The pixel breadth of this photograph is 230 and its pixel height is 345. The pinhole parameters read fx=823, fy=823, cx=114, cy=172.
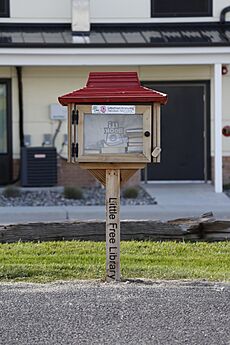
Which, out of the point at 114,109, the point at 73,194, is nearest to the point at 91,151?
the point at 114,109

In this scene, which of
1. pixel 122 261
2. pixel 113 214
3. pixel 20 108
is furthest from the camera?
pixel 20 108

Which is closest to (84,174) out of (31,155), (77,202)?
(31,155)

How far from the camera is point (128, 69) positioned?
20.0 meters

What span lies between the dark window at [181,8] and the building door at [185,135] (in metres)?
1.75

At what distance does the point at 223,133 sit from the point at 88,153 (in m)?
12.8

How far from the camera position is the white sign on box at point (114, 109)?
26.1 ft

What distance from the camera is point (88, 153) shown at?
8000 mm

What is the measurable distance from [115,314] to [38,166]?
41.7 feet

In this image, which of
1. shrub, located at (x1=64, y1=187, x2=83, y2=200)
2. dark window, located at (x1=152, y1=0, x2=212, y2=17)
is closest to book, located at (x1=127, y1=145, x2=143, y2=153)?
shrub, located at (x1=64, y1=187, x2=83, y2=200)

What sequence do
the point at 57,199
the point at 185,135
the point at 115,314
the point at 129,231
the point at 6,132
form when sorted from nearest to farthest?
the point at 115,314
the point at 129,231
the point at 57,199
the point at 6,132
the point at 185,135

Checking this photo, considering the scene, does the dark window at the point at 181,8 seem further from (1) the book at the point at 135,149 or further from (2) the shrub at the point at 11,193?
(1) the book at the point at 135,149

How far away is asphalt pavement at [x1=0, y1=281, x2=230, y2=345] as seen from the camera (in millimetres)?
6387

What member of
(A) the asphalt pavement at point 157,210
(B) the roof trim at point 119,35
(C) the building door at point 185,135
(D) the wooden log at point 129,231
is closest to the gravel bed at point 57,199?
(A) the asphalt pavement at point 157,210

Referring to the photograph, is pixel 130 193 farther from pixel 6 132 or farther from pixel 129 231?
pixel 129 231
